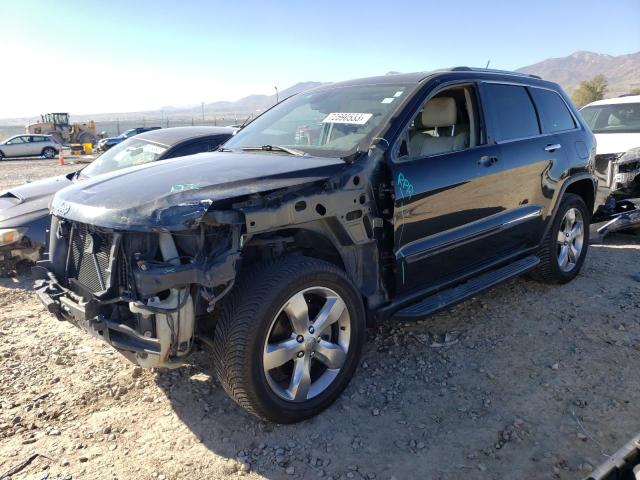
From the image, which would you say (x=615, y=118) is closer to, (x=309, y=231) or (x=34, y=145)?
(x=309, y=231)

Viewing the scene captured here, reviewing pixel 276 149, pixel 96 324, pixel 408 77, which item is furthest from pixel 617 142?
pixel 96 324

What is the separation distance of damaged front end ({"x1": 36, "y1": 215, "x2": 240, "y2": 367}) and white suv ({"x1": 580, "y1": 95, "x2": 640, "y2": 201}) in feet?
21.1

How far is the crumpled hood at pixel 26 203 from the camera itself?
17.4 ft

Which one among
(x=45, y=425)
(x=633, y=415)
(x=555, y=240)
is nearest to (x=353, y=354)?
(x=633, y=415)

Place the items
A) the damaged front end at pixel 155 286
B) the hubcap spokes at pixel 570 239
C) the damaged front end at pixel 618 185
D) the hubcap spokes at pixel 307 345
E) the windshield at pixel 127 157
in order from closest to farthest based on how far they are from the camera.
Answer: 1. the damaged front end at pixel 155 286
2. the hubcap spokes at pixel 307 345
3. the hubcap spokes at pixel 570 239
4. the windshield at pixel 127 157
5. the damaged front end at pixel 618 185

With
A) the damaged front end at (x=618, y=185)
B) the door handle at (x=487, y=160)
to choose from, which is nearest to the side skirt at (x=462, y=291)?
the door handle at (x=487, y=160)

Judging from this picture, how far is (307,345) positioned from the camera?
9.21ft

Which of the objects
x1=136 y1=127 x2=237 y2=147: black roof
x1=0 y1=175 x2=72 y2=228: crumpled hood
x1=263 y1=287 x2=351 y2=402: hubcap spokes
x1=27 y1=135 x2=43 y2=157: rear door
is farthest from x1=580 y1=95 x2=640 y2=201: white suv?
x1=27 y1=135 x2=43 y2=157: rear door

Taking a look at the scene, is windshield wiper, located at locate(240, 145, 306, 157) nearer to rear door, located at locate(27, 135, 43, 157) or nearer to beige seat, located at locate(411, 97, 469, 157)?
beige seat, located at locate(411, 97, 469, 157)

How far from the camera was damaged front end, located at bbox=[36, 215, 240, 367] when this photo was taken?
240 centimetres

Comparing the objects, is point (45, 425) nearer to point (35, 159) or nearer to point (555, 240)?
point (555, 240)

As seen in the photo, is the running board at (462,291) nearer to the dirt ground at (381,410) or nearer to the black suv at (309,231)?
the black suv at (309,231)

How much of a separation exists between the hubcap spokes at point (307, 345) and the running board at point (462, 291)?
1.71 ft

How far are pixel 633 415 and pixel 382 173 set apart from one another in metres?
2.02
